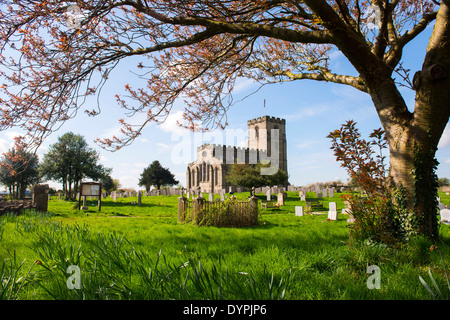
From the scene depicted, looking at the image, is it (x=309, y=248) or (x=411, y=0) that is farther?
(x=411, y=0)

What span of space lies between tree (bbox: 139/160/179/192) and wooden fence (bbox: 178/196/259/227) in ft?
197

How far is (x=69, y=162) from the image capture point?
3017 centimetres

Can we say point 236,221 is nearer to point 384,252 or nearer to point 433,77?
point 384,252

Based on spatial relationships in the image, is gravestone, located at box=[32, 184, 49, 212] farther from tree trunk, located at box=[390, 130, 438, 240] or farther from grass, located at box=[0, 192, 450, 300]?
tree trunk, located at box=[390, 130, 438, 240]

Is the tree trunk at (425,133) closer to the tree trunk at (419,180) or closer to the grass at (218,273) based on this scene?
the tree trunk at (419,180)

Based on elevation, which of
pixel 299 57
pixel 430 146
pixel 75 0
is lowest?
pixel 430 146

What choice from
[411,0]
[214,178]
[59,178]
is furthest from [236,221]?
[214,178]

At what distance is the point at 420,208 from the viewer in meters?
5.45

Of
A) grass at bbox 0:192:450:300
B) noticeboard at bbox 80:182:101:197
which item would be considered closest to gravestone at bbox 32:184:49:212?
noticeboard at bbox 80:182:101:197

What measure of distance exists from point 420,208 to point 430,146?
1304mm

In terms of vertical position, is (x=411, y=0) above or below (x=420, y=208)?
above

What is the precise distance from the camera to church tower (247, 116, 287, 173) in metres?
60.0

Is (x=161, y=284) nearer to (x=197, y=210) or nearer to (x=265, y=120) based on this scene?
(x=197, y=210)
